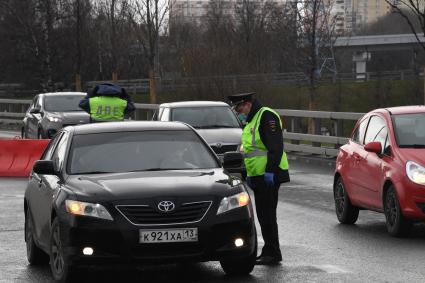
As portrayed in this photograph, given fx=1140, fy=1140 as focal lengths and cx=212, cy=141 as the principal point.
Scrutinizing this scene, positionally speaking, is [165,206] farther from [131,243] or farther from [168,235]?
[131,243]

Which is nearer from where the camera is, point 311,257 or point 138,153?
point 138,153

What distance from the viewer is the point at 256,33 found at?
3290 inches

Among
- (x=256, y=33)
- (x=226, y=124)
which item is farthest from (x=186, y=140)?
(x=256, y=33)

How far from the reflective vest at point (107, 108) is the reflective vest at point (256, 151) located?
27.9 feet

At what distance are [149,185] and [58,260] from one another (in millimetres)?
1020

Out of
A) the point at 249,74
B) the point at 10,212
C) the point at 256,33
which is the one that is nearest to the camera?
the point at 10,212

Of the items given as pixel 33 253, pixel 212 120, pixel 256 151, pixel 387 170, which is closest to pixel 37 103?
pixel 212 120

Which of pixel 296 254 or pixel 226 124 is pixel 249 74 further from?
pixel 296 254

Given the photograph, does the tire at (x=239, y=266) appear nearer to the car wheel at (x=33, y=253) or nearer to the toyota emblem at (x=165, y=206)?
the toyota emblem at (x=165, y=206)

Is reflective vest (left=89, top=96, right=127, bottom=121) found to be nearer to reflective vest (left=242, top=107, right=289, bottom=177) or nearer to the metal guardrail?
the metal guardrail

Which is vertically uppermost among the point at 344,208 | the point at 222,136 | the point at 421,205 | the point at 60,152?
the point at 60,152

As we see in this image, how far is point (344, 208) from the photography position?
1413cm

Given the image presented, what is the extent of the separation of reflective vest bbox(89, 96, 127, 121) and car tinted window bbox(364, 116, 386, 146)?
6.05 metres

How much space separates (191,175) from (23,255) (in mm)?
2763
